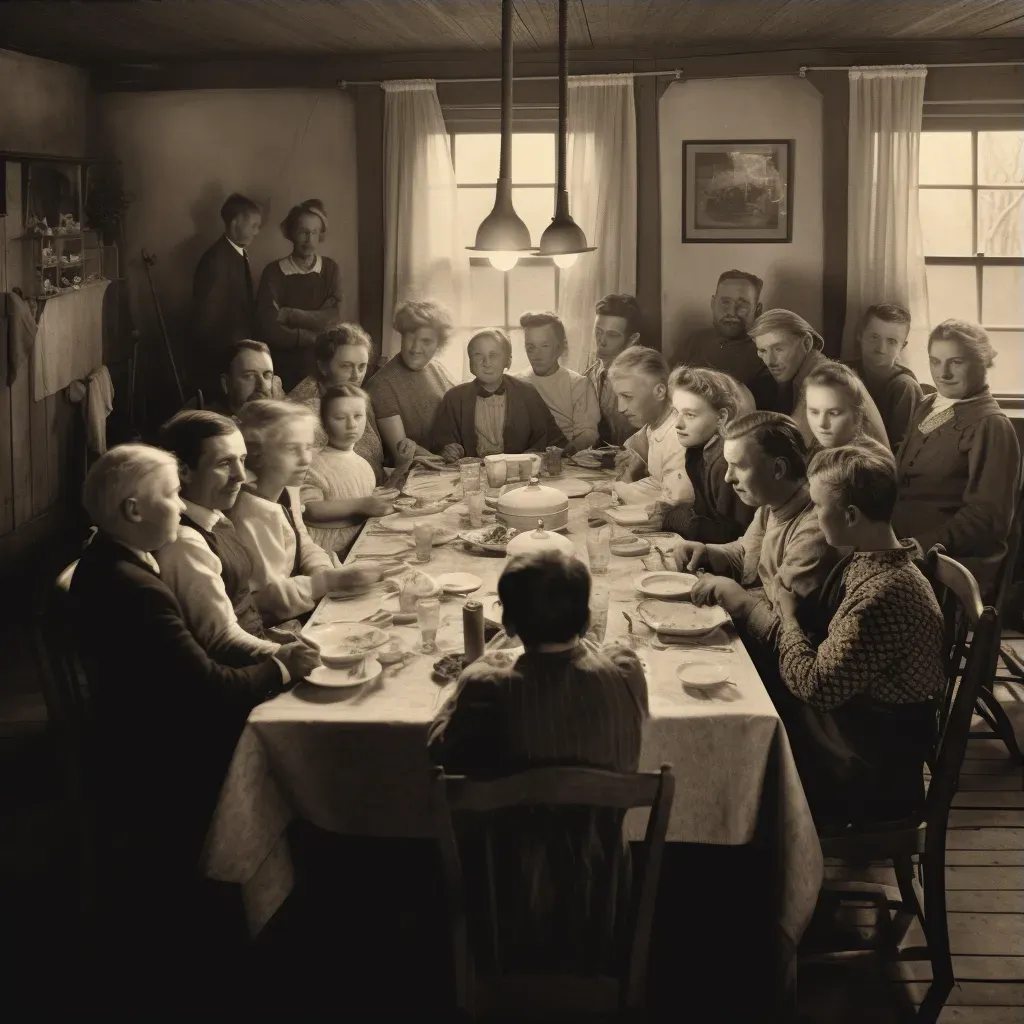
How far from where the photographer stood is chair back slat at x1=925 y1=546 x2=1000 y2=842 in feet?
8.65

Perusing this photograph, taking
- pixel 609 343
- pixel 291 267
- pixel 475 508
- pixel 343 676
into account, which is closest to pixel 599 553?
pixel 475 508

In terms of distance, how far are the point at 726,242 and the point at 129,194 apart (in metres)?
3.31

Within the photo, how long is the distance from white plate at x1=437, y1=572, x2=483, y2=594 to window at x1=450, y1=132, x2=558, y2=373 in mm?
3092

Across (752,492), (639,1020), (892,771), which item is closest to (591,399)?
(752,492)

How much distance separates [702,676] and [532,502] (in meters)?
1.46

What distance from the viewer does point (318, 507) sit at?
470cm

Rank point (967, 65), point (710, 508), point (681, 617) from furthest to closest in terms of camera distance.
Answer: point (967, 65) < point (710, 508) < point (681, 617)

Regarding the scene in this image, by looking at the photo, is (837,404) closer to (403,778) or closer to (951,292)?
(951,292)

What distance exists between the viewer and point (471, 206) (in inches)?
262

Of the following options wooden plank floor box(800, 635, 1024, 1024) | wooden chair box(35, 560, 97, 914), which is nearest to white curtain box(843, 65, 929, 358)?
wooden plank floor box(800, 635, 1024, 1024)

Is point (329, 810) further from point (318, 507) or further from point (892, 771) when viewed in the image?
point (318, 507)

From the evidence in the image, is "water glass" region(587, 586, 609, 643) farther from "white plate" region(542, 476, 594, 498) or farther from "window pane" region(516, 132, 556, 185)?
"window pane" region(516, 132, 556, 185)

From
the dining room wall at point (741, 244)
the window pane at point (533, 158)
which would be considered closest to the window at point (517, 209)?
the window pane at point (533, 158)

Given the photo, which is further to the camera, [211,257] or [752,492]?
A: [211,257]
